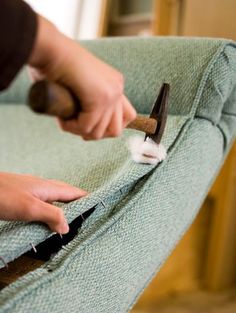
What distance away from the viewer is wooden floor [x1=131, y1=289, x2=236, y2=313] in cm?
139

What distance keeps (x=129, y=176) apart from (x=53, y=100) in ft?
0.71

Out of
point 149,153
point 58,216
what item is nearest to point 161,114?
point 149,153

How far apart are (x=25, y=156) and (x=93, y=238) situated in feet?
1.14

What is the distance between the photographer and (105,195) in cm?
54

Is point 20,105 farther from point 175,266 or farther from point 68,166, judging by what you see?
point 175,266

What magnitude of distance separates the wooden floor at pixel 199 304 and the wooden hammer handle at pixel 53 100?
1.12m

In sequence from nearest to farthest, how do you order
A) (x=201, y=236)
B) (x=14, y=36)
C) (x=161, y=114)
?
(x=14, y=36), (x=161, y=114), (x=201, y=236)

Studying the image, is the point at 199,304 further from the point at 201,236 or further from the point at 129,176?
the point at 129,176

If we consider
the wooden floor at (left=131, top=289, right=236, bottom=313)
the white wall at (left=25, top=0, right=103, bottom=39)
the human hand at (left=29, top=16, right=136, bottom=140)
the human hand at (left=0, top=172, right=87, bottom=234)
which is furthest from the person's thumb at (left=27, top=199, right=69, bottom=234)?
the white wall at (left=25, top=0, right=103, bottom=39)

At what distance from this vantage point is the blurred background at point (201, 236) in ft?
4.67

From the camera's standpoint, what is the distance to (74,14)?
1.76 m

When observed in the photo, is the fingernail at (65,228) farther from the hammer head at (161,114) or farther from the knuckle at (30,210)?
the hammer head at (161,114)

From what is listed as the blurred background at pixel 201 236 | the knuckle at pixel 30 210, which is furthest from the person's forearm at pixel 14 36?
the blurred background at pixel 201 236

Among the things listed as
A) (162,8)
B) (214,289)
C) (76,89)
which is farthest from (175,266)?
(76,89)
